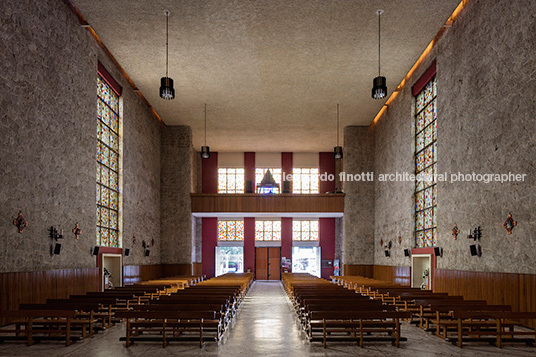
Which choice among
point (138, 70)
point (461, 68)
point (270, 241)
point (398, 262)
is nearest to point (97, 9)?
point (138, 70)

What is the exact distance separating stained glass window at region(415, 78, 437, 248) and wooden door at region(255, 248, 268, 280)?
568 inches

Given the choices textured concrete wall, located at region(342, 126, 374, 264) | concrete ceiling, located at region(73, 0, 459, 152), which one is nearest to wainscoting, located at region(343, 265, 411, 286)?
textured concrete wall, located at region(342, 126, 374, 264)

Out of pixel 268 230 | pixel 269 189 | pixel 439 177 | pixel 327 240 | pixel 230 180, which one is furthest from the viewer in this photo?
pixel 268 230

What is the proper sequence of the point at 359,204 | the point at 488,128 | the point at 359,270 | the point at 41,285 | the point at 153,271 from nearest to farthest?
1. the point at 41,285
2. the point at 488,128
3. the point at 153,271
4. the point at 359,270
5. the point at 359,204

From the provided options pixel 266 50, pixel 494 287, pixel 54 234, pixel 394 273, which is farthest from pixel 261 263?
pixel 494 287

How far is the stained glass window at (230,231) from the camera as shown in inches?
1169

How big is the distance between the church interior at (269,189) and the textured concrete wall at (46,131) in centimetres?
5

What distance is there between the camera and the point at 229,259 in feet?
97.7

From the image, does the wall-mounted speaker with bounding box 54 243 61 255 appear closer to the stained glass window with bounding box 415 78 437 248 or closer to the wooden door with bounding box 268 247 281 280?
the stained glass window with bounding box 415 78 437 248

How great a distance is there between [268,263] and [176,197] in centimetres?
888

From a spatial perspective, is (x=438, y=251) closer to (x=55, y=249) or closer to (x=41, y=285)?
(x=55, y=249)

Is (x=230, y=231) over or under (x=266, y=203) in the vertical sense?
under

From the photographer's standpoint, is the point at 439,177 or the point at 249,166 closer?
the point at 439,177

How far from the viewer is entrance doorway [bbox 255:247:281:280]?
29.6 metres
